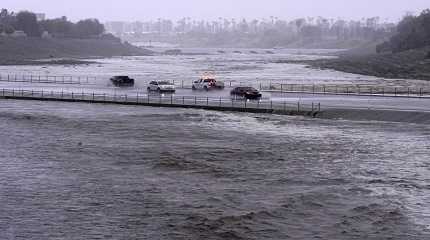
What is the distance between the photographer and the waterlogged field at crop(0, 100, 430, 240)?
63.8 ft

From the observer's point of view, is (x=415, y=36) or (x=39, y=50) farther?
(x=39, y=50)

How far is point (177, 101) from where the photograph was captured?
5066 cm

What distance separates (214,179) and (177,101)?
83.6 ft

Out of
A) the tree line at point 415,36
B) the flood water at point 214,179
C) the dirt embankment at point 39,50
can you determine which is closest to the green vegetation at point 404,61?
the tree line at point 415,36

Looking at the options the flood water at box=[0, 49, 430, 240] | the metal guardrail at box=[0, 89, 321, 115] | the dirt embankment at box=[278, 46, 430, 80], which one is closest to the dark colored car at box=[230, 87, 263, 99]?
the metal guardrail at box=[0, 89, 321, 115]

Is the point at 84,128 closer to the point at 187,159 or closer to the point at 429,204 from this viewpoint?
the point at 187,159

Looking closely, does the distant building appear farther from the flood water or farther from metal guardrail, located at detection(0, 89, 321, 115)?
the flood water

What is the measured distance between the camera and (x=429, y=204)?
21734mm

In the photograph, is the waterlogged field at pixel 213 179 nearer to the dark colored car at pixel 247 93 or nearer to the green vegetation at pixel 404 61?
the dark colored car at pixel 247 93

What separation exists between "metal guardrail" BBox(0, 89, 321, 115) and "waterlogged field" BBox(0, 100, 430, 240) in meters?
4.02

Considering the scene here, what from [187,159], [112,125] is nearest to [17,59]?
[112,125]

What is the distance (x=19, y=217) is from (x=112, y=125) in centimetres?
1987

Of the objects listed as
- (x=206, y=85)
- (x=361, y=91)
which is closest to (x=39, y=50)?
(x=206, y=85)

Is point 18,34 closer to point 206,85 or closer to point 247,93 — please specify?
point 206,85
